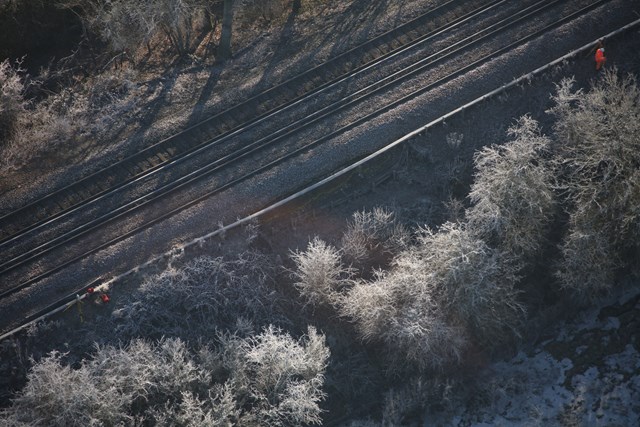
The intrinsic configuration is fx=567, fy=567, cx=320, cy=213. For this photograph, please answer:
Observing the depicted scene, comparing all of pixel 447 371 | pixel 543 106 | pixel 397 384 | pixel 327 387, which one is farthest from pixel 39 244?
pixel 543 106

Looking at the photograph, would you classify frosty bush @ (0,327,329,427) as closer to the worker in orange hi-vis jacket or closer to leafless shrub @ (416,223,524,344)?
leafless shrub @ (416,223,524,344)

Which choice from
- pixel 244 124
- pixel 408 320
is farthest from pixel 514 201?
pixel 244 124

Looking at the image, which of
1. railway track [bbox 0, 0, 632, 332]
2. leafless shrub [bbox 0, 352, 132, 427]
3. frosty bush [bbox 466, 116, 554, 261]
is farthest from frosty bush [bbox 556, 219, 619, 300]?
leafless shrub [bbox 0, 352, 132, 427]

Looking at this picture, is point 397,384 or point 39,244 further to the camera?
point 39,244

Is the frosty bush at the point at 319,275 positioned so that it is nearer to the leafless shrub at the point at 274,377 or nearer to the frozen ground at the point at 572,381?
the leafless shrub at the point at 274,377

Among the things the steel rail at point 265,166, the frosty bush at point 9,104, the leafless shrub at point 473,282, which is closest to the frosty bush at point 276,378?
the leafless shrub at point 473,282

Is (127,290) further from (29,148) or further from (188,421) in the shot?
Result: (29,148)
